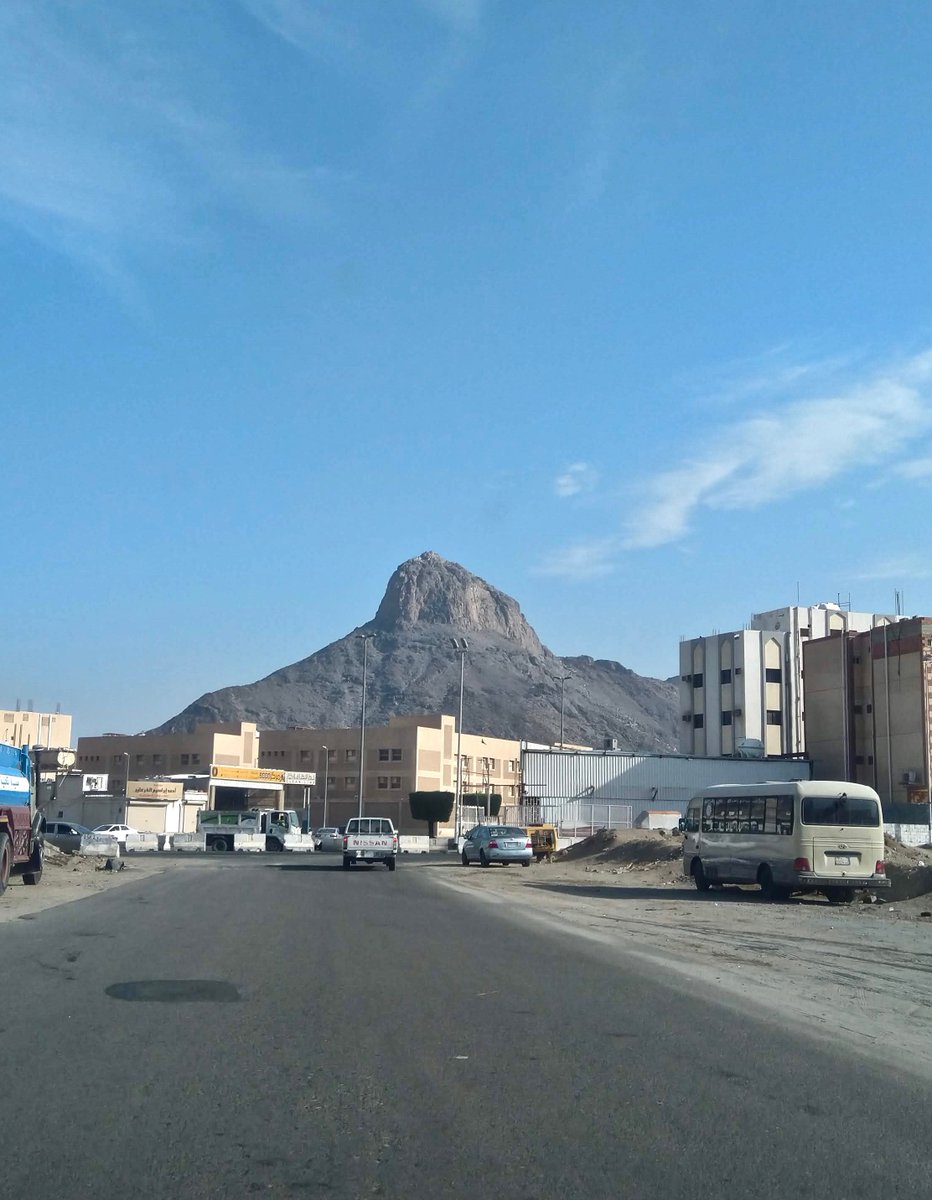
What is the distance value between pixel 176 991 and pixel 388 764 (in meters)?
90.0

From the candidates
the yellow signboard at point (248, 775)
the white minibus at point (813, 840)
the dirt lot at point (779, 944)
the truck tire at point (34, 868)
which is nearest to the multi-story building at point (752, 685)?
the yellow signboard at point (248, 775)

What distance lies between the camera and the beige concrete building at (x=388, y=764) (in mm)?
99312

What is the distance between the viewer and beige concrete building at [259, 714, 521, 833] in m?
99.3

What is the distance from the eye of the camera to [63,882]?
3005cm

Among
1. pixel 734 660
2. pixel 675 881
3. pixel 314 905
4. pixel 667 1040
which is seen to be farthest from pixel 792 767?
pixel 667 1040

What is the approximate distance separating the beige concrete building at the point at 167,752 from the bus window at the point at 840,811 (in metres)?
81.1

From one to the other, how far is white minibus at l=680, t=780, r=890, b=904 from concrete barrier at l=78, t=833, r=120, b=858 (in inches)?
1088

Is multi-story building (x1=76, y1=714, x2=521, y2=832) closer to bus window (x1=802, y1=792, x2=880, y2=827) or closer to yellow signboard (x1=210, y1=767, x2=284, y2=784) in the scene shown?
yellow signboard (x1=210, y1=767, x2=284, y2=784)

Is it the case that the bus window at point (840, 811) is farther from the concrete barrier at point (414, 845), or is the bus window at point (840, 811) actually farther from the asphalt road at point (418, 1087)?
the concrete barrier at point (414, 845)

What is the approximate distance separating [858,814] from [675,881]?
35.7ft

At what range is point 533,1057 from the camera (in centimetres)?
835

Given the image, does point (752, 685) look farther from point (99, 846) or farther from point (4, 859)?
point (4, 859)

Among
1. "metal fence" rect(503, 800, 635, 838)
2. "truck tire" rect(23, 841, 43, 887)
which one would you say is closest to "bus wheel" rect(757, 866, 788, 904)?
"truck tire" rect(23, 841, 43, 887)

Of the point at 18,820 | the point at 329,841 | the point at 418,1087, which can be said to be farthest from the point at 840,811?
the point at 329,841
